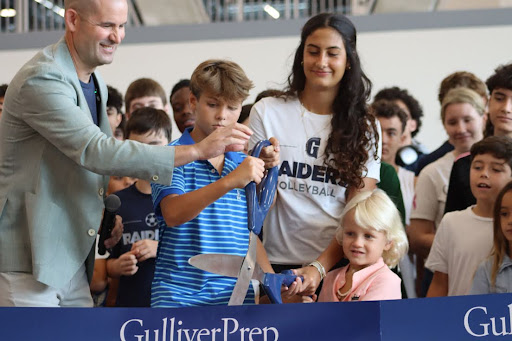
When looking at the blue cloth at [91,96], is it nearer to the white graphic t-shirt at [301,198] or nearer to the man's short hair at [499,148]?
the white graphic t-shirt at [301,198]

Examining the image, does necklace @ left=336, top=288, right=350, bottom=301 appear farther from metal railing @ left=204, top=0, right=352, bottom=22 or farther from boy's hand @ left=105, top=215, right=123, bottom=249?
metal railing @ left=204, top=0, right=352, bottom=22

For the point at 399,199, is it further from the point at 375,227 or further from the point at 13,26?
the point at 13,26

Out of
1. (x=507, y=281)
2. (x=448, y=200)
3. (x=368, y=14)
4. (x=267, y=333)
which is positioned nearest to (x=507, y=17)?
(x=368, y=14)

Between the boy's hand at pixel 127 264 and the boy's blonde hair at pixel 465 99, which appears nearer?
the boy's hand at pixel 127 264

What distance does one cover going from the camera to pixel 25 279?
2299 mm

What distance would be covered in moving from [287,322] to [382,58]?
5.75 m

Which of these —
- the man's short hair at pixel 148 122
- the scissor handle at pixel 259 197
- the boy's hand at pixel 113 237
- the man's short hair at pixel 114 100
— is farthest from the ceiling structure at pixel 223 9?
the scissor handle at pixel 259 197

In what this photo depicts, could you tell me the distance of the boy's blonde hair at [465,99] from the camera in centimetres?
407

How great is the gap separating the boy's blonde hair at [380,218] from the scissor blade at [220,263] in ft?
2.62

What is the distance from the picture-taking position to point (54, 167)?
7.65 ft

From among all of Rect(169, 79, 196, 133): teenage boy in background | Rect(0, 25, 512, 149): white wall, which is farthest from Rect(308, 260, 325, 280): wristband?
Rect(0, 25, 512, 149): white wall

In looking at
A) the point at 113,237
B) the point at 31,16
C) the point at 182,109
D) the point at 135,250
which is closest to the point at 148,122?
the point at 182,109

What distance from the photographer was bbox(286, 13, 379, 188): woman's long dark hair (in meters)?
2.80

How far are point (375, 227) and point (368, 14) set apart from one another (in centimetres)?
508
